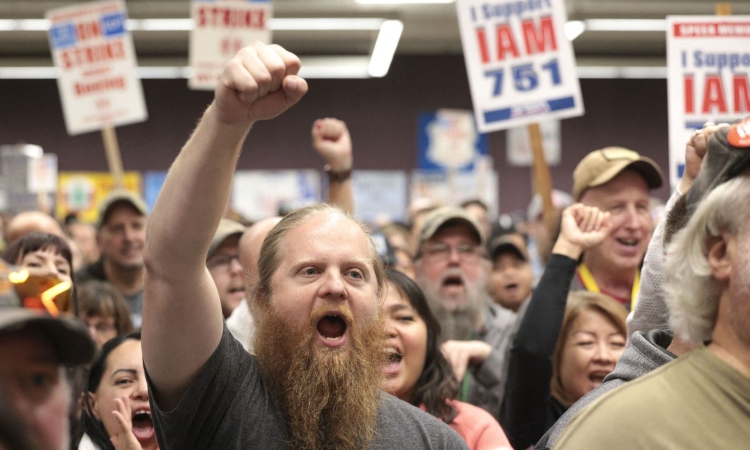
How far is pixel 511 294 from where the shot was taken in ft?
16.9

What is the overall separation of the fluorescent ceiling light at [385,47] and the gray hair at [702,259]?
40.7 feet

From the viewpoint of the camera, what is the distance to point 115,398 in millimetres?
2748

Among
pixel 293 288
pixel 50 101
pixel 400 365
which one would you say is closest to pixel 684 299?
pixel 293 288

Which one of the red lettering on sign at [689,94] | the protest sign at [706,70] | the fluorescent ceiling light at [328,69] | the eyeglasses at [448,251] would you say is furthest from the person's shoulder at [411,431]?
the fluorescent ceiling light at [328,69]

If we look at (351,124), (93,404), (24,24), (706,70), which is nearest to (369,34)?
(351,124)

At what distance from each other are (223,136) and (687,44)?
3.15 m

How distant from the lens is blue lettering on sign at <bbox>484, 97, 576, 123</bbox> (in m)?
4.58

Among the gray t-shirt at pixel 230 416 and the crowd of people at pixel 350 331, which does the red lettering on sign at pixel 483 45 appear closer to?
the crowd of people at pixel 350 331

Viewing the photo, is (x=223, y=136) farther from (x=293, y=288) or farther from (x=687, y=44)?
(x=687, y=44)

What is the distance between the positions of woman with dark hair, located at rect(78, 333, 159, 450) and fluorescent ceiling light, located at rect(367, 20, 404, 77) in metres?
11.2

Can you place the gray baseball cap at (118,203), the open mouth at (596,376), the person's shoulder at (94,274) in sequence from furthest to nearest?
1. the gray baseball cap at (118,203)
2. the person's shoulder at (94,274)
3. the open mouth at (596,376)

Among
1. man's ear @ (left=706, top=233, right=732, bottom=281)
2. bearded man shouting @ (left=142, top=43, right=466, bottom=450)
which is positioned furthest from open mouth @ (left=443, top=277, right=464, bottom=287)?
man's ear @ (left=706, top=233, right=732, bottom=281)

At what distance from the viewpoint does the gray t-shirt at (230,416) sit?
69.8 inches

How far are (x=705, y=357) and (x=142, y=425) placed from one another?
6.09 ft
